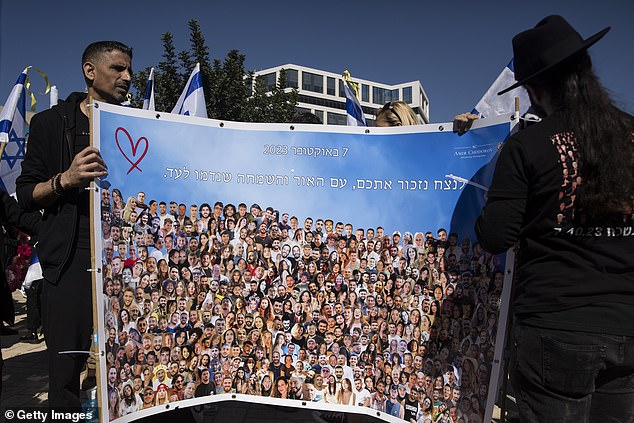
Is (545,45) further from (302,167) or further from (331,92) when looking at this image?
(331,92)

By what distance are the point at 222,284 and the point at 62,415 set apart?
3.30ft

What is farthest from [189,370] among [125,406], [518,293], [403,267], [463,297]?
[518,293]

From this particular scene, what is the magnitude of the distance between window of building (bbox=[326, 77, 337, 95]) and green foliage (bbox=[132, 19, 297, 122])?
236ft

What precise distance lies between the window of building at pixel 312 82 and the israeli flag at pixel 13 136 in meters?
78.1

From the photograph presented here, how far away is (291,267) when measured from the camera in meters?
2.49

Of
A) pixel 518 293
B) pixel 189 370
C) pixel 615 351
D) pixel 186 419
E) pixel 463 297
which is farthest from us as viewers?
pixel 186 419

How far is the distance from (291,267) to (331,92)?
8601 centimetres

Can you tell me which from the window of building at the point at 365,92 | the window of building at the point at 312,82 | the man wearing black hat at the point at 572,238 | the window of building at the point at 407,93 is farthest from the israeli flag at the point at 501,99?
the window of building at the point at 407,93

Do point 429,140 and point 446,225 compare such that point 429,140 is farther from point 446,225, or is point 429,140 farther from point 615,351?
point 615,351

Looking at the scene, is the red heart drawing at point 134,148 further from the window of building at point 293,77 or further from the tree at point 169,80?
the window of building at point 293,77

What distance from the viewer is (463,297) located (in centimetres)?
225

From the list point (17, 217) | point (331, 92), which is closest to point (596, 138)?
point (17, 217)

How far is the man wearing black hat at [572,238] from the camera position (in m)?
1.56

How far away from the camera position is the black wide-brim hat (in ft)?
5.46
